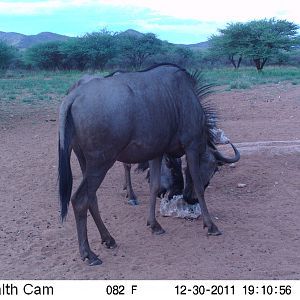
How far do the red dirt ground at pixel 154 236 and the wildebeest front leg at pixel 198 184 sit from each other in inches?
4.6

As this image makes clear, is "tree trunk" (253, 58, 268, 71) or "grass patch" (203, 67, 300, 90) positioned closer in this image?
"grass patch" (203, 67, 300, 90)

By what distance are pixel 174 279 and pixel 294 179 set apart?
343cm

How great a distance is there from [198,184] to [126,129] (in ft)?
4.10

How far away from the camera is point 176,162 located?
19.9 feet

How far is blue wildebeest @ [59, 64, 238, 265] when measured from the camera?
4.45 m

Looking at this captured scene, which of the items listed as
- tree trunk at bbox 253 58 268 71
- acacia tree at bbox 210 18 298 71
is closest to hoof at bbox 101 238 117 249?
acacia tree at bbox 210 18 298 71

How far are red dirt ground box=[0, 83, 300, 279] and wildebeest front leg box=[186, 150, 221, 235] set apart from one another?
116 mm

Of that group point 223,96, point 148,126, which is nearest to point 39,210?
point 148,126

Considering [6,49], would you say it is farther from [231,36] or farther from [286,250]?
[286,250]

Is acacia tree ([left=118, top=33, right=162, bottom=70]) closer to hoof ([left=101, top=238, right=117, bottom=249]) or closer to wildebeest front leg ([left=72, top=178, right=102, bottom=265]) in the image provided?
hoof ([left=101, top=238, right=117, bottom=249])

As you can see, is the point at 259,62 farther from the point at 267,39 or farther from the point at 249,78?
the point at 249,78

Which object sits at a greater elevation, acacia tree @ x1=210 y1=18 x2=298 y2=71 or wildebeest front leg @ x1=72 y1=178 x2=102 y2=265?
acacia tree @ x1=210 y1=18 x2=298 y2=71

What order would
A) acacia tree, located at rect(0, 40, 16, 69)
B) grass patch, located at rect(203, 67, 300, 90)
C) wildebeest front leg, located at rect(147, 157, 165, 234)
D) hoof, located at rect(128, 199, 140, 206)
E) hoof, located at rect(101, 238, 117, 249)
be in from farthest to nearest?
acacia tree, located at rect(0, 40, 16, 69)
grass patch, located at rect(203, 67, 300, 90)
hoof, located at rect(128, 199, 140, 206)
wildebeest front leg, located at rect(147, 157, 165, 234)
hoof, located at rect(101, 238, 117, 249)

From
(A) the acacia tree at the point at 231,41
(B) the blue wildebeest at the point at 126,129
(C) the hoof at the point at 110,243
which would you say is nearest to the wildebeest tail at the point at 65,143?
(B) the blue wildebeest at the point at 126,129
